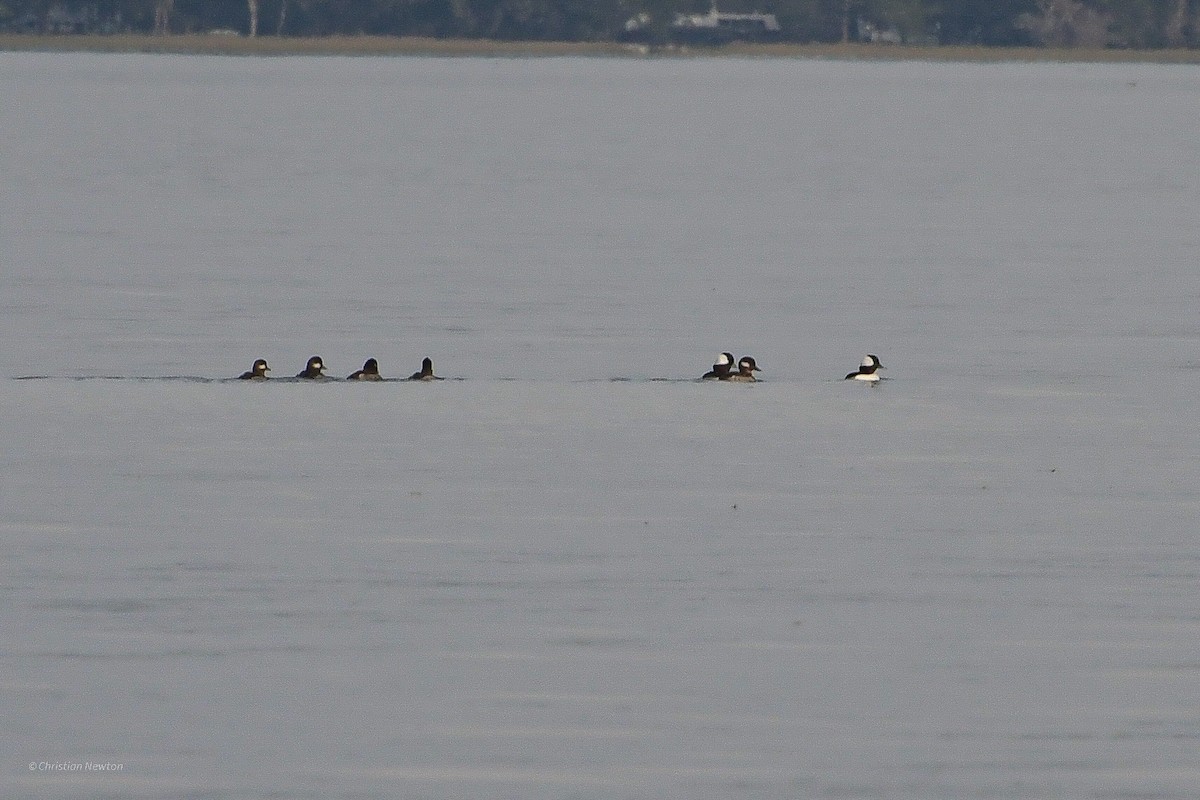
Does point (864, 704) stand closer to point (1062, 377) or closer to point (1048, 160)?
point (1062, 377)

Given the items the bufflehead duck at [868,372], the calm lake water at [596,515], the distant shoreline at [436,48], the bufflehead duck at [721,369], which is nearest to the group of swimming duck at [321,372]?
the calm lake water at [596,515]

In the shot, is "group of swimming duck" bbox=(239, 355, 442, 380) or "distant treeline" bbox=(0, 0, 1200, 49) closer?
"group of swimming duck" bbox=(239, 355, 442, 380)

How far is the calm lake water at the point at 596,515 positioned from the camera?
33.9 ft

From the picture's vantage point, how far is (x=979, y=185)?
176 feet

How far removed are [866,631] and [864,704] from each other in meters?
1.20

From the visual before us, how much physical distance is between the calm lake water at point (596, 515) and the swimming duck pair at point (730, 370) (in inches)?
7.9

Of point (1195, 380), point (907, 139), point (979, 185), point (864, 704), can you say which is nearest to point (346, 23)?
point (907, 139)

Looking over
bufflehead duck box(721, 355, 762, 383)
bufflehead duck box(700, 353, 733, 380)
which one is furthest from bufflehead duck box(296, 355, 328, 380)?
bufflehead duck box(721, 355, 762, 383)

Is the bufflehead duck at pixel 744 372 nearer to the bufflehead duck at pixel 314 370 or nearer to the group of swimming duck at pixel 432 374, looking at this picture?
the group of swimming duck at pixel 432 374

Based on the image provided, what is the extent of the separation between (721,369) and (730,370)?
0.28 meters

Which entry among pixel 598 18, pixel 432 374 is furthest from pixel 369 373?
pixel 598 18

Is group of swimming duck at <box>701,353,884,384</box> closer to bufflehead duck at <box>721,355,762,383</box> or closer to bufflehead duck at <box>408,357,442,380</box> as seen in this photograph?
bufflehead duck at <box>721,355,762,383</box>

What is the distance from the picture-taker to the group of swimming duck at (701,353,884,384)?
2030 cm

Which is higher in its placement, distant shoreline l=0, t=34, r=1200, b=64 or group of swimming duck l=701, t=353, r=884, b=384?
group of swimming duck l=701, t=353, r=884, b=384
